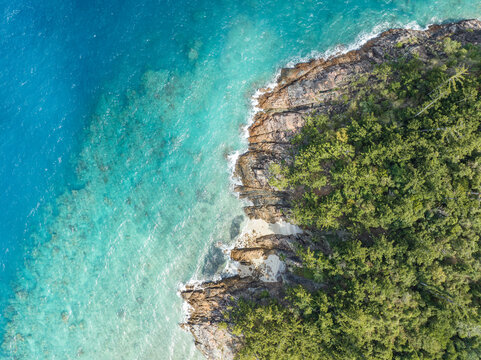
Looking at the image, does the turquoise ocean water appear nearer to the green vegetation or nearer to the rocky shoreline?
the rocky shoreline

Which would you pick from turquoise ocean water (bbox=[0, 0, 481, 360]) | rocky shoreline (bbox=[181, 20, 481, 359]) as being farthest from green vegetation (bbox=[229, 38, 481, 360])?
turquoise ocean water (bbox=[0, 0, 481, 360])

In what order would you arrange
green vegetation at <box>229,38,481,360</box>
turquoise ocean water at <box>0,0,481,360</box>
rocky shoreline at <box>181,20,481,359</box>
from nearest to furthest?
green vegetation at <box>229,38,481,360</box>
rocky shoreline at <box>181,20,481,359</box>
turquoise ocean water at <box>0,0,481,360</box>

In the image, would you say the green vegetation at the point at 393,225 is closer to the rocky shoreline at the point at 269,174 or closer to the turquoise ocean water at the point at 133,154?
the rocky shoreline at the point at 269,174

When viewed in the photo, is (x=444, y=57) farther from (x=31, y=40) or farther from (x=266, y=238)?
(x=31, y=40)

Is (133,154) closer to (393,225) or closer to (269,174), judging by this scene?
(269,174)

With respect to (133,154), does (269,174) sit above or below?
below

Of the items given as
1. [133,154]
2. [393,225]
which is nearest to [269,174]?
[393,225]
